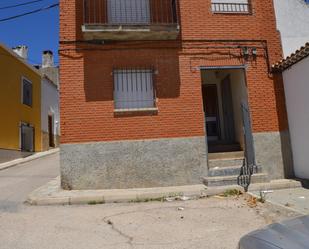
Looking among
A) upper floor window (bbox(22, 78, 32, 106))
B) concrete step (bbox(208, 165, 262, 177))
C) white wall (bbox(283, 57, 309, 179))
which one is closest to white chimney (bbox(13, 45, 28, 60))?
upper floor window (bbox(22, 78, 32, 106))

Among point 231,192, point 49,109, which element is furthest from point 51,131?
point 231,192

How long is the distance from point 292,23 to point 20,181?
32.8 ft

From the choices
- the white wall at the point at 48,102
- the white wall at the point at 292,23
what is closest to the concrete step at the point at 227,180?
the white wall at the point at 292,23

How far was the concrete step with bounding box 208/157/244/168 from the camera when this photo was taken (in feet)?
34.3

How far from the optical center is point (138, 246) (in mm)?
5559

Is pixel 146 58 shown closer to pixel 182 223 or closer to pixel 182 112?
pixel 182 112

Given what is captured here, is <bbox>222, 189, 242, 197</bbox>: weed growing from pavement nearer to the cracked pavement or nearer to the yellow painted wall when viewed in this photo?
the cracked pavement

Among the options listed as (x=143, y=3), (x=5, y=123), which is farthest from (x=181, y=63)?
(x=5, y=123)

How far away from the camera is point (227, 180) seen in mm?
9781

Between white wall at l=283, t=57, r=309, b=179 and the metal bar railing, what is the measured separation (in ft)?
11.6

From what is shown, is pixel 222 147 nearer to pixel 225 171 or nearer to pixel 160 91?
pixel 225 171

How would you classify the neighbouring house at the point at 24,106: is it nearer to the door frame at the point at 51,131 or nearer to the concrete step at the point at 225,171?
the door frame at the point at 51,131

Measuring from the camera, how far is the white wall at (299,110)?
970 cm

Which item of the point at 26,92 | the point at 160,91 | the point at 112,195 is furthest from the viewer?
the point at 26,92
